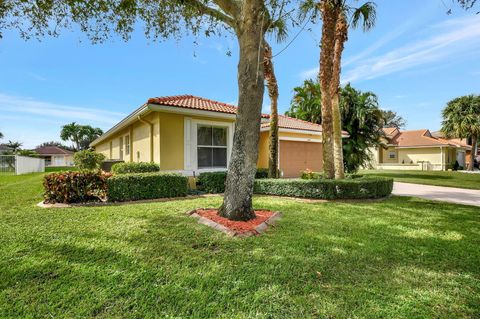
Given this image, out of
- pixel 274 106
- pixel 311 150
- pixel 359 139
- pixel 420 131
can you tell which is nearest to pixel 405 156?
pixel 420 131

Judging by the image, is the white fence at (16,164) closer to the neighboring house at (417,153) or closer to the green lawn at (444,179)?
the green lawn at (444,179)

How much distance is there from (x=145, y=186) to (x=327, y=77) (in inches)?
312

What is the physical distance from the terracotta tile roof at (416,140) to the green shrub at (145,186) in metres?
33.7

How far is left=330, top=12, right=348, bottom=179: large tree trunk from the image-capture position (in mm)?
10109

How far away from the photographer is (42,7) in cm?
648

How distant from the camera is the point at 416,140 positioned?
35156 mm

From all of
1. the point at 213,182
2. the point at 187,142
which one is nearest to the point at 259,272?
the point at 213,182

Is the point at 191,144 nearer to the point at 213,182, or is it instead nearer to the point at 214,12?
the point at 213,182

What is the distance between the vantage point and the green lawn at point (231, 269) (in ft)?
7.88

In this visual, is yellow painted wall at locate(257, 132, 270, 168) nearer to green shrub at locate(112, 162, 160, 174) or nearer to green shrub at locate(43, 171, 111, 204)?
green shrub at locate(112, 162, 160, 174)

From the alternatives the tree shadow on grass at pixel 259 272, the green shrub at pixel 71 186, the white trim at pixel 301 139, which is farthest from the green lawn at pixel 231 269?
the white trim at pixel 301 139

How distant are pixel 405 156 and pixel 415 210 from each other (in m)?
34.2

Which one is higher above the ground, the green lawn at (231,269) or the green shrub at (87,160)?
the green shrub at (87,160)

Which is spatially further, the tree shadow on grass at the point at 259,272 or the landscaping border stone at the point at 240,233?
the landscaping border stone at the point at 240,233
